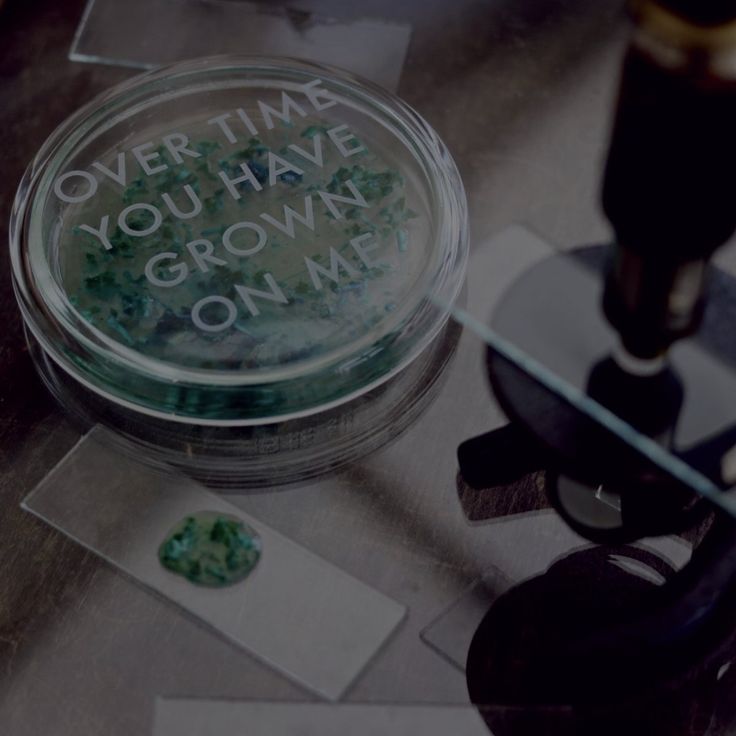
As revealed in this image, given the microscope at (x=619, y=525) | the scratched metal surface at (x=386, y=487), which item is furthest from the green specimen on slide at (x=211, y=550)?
the microscope at (x=619, y=525)

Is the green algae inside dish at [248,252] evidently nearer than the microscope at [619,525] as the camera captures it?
No

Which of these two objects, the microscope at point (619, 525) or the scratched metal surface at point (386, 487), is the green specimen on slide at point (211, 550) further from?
the microscope at point (619, 525)

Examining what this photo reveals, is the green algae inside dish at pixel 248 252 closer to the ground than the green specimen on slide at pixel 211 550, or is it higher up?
higher up

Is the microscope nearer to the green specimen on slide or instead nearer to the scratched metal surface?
the scratched metal surface

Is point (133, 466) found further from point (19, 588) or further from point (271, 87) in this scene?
point (271, 87)

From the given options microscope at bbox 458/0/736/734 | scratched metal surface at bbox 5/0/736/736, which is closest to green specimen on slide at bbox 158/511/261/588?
scratched metal surface at bbox 5/0/736/736

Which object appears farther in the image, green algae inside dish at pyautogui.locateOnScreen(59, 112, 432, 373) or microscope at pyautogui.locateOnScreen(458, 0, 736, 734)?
green algae inside dish at pyautogui.locateOnScreen(59, 112, 432, 373)

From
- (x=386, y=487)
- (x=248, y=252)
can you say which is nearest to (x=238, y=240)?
(x=248, y=252)
